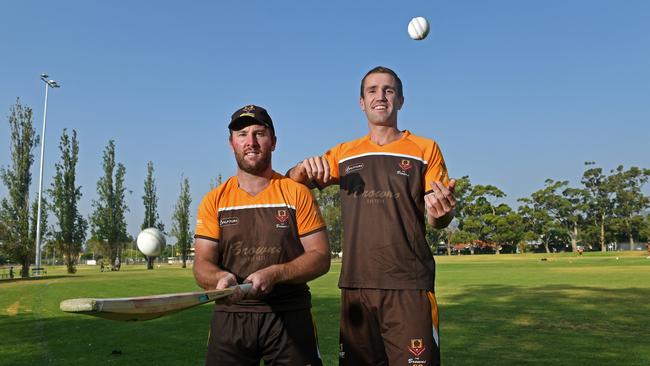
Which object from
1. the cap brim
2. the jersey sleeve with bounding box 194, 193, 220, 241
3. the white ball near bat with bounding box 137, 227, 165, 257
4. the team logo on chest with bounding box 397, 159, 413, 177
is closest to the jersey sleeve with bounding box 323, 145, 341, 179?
the team logo on chest with bounding box 397, 159, 413, 177

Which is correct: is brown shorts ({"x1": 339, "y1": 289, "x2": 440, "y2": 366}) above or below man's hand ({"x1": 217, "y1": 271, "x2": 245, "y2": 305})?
below

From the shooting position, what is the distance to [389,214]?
411cm

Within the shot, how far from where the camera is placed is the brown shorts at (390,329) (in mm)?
3879

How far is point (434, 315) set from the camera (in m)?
4.00

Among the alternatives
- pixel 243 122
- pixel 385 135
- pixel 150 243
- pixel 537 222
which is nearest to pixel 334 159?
pixel 385 135

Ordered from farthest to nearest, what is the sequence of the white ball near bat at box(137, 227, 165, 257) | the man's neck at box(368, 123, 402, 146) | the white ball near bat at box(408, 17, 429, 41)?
the white ball near bat at box(137, 227, 165, 257)
the white ball near bat at box(408, 17, 429, 41)
the man's neck at box(368, 123, 402, 146)

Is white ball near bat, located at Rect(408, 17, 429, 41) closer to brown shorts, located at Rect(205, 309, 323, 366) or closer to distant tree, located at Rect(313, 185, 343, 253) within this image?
brown shorts, located at Rect(205, 309, 323, 366)

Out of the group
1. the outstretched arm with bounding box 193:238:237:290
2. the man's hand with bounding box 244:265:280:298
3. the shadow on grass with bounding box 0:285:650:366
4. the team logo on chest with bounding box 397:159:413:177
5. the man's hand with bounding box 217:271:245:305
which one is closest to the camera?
the man's hand with bounding box 217:271:245:305

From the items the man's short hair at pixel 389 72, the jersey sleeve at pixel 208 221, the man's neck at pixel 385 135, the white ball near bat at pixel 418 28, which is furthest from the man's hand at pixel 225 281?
the white ball near bat at pixel 418 28

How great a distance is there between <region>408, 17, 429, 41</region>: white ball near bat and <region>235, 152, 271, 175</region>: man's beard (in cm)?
528

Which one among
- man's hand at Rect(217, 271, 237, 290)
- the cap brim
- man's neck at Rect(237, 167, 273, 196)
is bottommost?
man's hand at Rect(217, 271, 237, 290)

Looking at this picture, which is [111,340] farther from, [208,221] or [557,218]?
[557,218]

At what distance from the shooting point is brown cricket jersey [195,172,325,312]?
370 cm

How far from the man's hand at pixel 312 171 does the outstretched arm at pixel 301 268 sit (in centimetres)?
46
